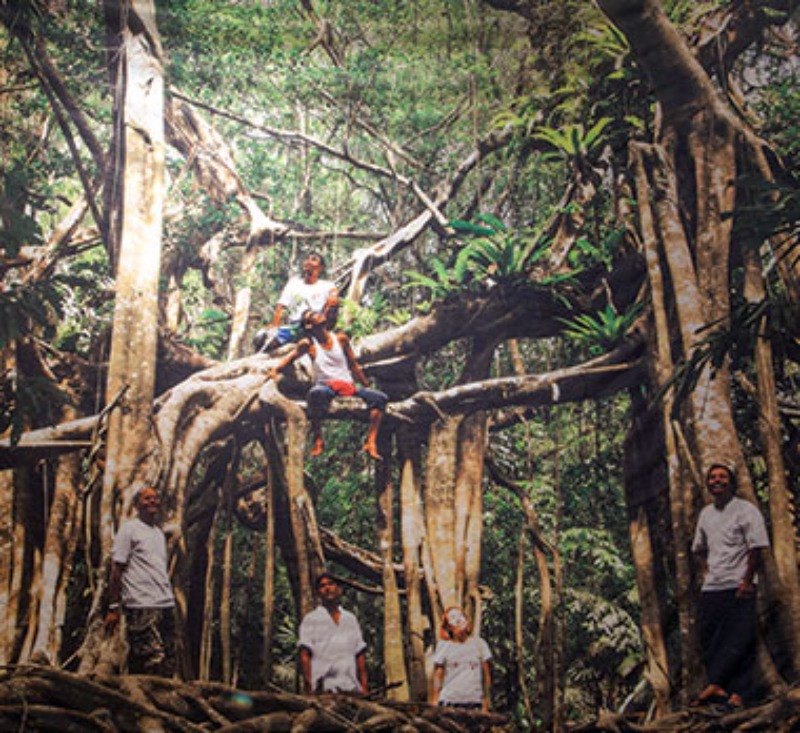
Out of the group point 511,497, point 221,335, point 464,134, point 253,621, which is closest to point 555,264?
point 464,134

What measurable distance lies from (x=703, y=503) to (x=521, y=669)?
989 millimetres

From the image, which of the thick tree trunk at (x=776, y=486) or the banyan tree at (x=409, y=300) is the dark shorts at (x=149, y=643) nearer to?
the banyan tree at (x=409, y=300)

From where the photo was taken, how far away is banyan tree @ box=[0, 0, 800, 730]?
3.66 meters

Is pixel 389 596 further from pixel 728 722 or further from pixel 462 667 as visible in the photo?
pixel 728 722

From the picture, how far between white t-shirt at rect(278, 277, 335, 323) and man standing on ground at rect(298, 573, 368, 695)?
123cm

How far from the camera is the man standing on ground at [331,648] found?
3268 millimetres

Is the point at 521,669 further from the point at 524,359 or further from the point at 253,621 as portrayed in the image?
the point at 524,359

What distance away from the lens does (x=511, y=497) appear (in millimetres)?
4039

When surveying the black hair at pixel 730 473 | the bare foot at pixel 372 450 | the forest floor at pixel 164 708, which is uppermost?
the bare foot at pixel 372 450

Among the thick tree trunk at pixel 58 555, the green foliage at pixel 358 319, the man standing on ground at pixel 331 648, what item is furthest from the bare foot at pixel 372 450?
the thick tree trunk at pixel 58 555

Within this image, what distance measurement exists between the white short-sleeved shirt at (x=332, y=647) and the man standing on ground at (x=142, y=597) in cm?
52

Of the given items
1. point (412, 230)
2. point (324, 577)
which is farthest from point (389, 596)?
point (412, 230)

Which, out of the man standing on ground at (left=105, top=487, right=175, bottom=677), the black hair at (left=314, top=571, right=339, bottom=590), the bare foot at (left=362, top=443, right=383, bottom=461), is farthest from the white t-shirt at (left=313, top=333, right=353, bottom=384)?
the man standing on ground at (left=105, top=487, right=175, bottom=677)

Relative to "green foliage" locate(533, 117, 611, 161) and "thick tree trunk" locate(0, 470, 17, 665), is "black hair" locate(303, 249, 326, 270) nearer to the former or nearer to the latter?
"green foliage" locate(533, 117, 611, 161)
